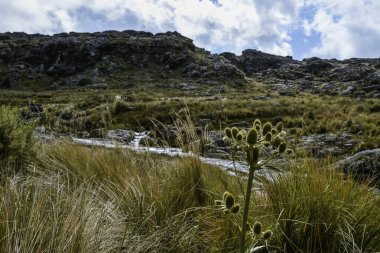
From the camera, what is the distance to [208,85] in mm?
89812

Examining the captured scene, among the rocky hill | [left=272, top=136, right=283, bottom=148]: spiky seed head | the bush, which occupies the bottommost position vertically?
the bush

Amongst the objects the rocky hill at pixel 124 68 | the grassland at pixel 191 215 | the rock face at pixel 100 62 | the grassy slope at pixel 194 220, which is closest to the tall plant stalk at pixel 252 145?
the grassland at pixel 191 215

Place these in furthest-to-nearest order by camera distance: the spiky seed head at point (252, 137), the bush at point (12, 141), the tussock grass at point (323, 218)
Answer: the bush at point (12, 141)
the tussock grass at point (323, 218)
the spiky seed head at point (252, 137)

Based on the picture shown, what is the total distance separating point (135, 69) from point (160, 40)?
13276mm

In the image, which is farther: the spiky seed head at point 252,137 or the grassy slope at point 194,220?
the grassy slope at point 194,220

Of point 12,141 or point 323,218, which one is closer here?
point 323,218

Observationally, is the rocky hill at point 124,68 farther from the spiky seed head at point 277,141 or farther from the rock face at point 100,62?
the spiky seed head at point 277,141

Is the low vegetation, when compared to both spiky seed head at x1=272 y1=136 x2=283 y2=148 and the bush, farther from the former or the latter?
the bush

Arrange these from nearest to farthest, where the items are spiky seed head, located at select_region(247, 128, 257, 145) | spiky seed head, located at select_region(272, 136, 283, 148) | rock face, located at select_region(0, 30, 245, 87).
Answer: spiky seed head, located at select_region(247, 128, 257, 145) < spiky seed head, located at select_region(272, 136, 283, 148) < rock face, located at select_region(0, 30, 245, 87)

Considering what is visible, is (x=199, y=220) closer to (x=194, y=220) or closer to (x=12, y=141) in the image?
(x=194, y=220)

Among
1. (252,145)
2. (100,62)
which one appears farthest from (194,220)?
(100,62)

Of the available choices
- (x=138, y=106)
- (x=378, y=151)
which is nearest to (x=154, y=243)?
(x=378, y=151)

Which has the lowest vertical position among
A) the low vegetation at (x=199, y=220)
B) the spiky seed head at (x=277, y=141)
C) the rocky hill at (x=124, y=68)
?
the low vegetation at (x=199, y=220)

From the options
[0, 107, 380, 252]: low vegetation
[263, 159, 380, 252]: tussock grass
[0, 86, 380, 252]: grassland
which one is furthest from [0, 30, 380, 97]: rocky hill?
[263, 159, 380, 252]: tussock grass
